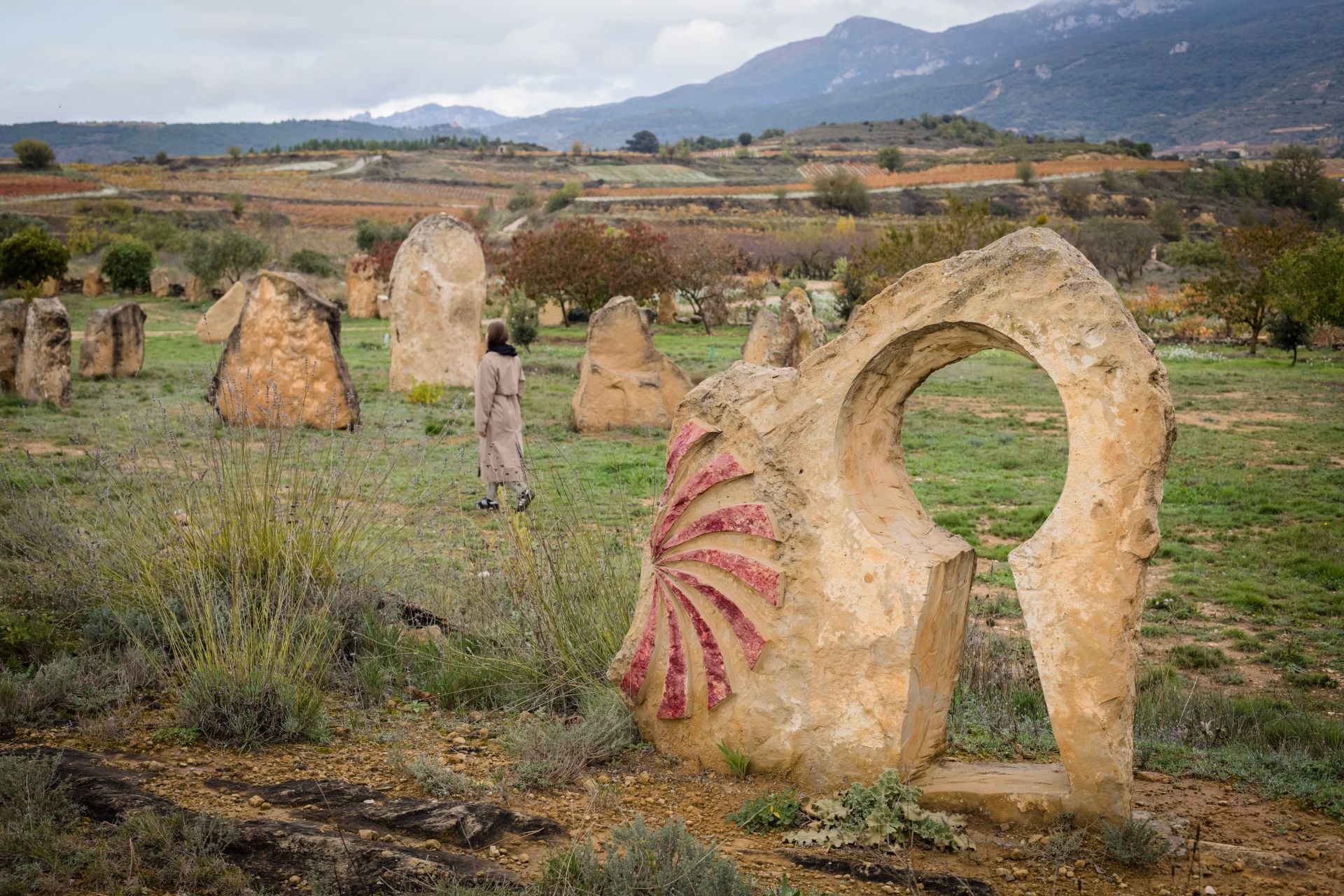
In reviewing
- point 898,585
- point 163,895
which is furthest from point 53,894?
→ point 898,585

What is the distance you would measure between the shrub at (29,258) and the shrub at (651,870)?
27.0 meters

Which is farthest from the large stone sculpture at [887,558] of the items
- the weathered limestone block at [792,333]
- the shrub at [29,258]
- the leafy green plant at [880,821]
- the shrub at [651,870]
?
the shrub at [29,258]

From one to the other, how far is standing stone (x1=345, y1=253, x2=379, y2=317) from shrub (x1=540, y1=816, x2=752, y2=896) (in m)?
26.7

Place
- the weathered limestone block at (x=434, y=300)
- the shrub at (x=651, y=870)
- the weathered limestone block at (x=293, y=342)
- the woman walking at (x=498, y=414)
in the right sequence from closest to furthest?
the shrub at (x=651, y=870)
the woman walking at (x=498, y=414)
the weathered limestone block at (x=293, y=342)
the weathered limestone block at (x=434, y=300)

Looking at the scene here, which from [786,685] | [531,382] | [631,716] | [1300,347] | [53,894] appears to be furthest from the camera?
[1300,347]

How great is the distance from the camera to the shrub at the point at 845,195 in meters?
60.2

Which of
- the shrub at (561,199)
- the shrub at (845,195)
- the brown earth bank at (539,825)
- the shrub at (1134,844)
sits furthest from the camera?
the shrub at (845,195)

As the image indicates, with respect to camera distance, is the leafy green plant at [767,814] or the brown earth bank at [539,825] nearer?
the brown earth bank at [539,825]

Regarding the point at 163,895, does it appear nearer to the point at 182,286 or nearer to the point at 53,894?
the point at 53,894

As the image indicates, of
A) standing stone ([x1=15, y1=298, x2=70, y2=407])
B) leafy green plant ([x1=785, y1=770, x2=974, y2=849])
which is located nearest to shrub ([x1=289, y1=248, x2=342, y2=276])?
standing stone ([x1=15, y1=298, x2=70, y2=407])

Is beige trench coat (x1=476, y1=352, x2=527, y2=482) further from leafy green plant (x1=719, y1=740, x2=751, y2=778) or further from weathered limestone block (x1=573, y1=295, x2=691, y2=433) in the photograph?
leafy green plant (x1=719, y1=740, x2=751, y2=778)

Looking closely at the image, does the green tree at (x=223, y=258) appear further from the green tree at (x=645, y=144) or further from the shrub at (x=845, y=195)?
the green tree at (x=645, y=144)

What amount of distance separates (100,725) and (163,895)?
1.54 metres

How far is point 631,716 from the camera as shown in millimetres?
4684
